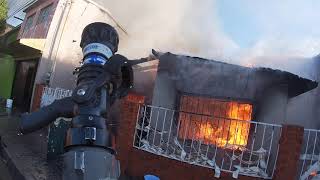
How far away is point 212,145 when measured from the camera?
29.6 feet

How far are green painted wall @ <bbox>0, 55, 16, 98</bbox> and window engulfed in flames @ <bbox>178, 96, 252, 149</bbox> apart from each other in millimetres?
17232

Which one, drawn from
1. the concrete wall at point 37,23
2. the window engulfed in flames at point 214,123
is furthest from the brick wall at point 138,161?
the concrete wall at point 37,23

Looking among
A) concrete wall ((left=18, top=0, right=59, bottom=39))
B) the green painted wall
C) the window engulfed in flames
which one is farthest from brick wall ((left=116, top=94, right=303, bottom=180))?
the green painted wall

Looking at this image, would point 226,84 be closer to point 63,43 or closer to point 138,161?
point 138,161

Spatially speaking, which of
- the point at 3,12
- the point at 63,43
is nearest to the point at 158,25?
the point at 63,43

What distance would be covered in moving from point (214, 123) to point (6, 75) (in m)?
19.4

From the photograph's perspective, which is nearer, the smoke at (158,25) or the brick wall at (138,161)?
the brick wall at (138,161)

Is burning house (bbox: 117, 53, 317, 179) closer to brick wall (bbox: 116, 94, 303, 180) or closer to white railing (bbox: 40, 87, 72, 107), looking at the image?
brick wall (bbox: 116, 94, 303, 180)

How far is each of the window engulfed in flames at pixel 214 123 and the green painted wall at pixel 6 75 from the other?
56.5 feet

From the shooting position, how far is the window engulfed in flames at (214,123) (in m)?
9.19

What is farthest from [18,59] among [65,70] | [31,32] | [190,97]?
[190,97]

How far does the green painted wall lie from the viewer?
993 inches

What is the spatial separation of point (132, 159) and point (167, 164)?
0.75 meters

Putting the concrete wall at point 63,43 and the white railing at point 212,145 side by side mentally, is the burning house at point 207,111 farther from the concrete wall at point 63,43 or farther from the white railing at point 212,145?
the concrete wall at point 63,43
